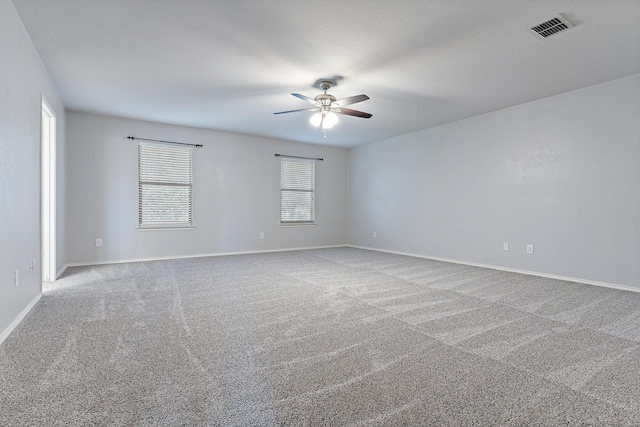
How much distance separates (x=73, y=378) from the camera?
1728 millimetres

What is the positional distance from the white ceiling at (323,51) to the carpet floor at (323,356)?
2445mm

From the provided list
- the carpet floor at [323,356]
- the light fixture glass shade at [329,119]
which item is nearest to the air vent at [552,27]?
the light fixture glass shade at [329,119]

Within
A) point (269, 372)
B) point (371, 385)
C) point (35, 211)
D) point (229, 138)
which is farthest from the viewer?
point (229, 138)

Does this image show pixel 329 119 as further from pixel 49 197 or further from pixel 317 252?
pixel 49 197

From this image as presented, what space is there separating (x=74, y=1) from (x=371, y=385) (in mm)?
3324

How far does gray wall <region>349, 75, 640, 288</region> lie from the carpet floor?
0.68 meters

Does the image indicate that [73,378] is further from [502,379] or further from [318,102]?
[318,102]

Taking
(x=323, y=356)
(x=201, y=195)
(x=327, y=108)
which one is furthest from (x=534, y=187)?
(x=201, y=195)

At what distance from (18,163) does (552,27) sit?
15.1ft

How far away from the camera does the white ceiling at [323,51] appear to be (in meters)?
2.45

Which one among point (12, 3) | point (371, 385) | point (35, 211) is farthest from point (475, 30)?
point (35, 211)

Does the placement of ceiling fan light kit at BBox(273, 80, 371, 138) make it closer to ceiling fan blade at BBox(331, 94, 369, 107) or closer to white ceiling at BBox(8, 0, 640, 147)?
ceiling fan blade at BBox(331, 94, 369, 107)

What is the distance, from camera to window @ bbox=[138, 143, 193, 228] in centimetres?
564

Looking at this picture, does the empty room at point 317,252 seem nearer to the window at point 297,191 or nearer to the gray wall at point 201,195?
the gray wall at point 201,195
